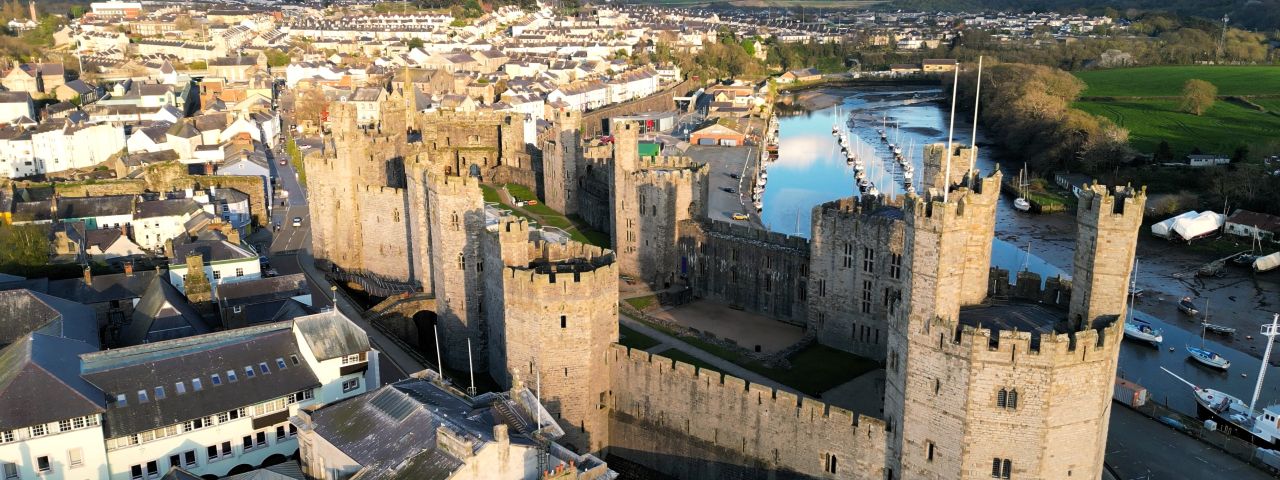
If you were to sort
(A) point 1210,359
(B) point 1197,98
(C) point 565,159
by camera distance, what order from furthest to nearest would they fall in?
(B) point 1197,98 < (C) point 565,159 < (A) point 1210,359

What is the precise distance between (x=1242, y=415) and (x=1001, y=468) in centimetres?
1629

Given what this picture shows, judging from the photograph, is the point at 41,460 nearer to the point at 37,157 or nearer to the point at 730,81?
the point at 37,157

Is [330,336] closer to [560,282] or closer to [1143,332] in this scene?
[560,282]

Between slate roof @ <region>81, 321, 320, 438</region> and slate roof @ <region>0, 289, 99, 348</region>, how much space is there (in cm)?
397

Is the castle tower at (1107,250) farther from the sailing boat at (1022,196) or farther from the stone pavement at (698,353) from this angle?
the sailing boat at (1022,196)

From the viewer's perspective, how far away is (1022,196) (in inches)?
2921

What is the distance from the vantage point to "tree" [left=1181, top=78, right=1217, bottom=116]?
332ft

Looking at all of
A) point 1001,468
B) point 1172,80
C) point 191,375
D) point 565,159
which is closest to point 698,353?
point 1001,468

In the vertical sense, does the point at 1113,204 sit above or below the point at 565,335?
above

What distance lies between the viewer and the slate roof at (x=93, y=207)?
5125 cm

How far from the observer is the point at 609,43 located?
16025 centimetres

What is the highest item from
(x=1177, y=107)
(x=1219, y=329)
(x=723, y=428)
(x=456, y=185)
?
(x=456, y=185)

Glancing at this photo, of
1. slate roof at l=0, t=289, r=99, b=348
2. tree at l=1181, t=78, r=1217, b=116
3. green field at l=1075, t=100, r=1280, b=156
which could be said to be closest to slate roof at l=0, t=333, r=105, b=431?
slate roof at l=0, t=289, r=99, b=348

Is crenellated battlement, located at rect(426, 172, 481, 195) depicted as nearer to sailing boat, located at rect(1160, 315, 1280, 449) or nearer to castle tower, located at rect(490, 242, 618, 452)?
castle tower, located at rect(490, 242, 618, 452)
